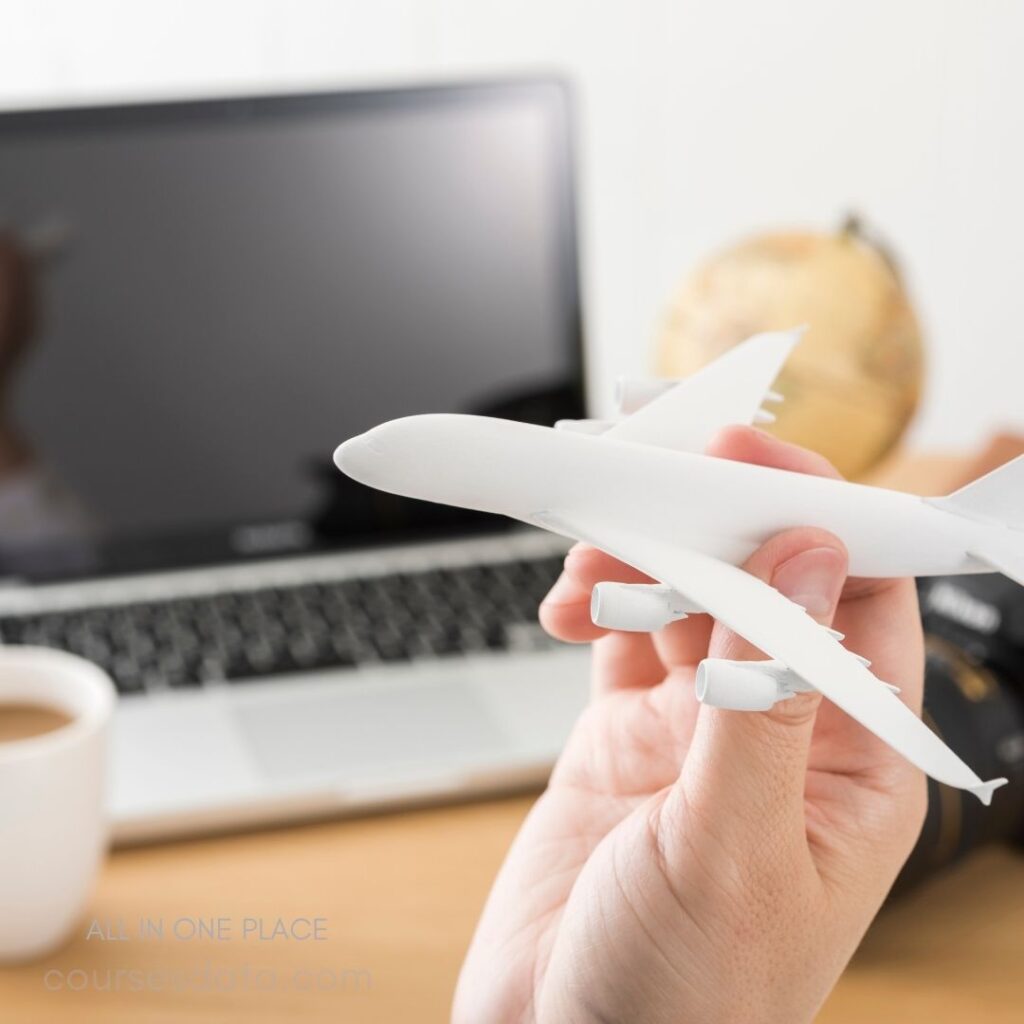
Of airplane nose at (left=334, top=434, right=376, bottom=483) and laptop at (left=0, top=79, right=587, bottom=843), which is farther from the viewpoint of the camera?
laptop at (left=0, top=79, right=587, bottom=843)

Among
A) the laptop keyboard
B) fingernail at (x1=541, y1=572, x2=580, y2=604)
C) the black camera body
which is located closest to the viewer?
fingernail at (x1=541, y1=572, x2=580, y2=604)

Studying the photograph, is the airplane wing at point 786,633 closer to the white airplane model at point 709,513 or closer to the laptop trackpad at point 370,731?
the white airplane model at point 709,513

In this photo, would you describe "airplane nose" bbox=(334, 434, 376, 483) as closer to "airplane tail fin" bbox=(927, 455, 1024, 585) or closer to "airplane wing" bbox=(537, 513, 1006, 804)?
"airplane wing" bbox=(537, 513, 1006, 804)

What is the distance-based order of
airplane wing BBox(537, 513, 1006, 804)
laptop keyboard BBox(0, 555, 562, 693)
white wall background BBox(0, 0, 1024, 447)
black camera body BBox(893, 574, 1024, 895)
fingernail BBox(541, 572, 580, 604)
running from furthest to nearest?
1. white wall background BBox(0, 0, 1024, 447)
2. laptop keyboard BBox(0, 555, 562, 693)
3. black camera body BBox(893, 574, 1024, 895)
4. fingernail BBox(541, 572, 580, 604)
5. airplane wing BBox(537, 513, 1006, 804)

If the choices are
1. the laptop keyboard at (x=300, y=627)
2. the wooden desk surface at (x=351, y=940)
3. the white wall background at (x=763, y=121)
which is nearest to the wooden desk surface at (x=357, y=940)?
the wooden desk surface at (x=351, y=940)

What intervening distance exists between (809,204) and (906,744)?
0.97 metres

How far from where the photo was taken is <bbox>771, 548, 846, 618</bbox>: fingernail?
1.10ft

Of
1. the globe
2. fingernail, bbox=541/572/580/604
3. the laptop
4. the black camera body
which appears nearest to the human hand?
fingernail, bbox=541/572/580/604

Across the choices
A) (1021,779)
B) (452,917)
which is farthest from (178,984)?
(1021,779)

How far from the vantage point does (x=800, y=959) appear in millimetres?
391

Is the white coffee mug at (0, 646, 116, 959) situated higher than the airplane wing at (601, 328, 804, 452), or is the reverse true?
the airplane wing at (601, 328, 804, 452)

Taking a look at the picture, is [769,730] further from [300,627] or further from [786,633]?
[300,627]

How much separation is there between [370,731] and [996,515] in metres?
0.36

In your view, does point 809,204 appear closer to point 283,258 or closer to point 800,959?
point 283,258
